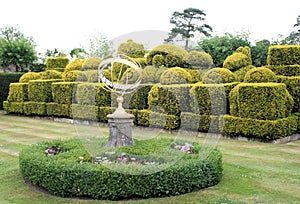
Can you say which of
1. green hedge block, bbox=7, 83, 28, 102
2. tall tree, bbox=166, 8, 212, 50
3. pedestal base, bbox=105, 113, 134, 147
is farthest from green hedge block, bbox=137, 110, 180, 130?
tall tree, bbox=166, 8, 212, 50

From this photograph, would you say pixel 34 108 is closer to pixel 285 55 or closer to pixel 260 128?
pixel 260 128

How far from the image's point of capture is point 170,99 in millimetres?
14422

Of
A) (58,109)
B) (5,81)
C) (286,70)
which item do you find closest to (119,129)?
(286,70)

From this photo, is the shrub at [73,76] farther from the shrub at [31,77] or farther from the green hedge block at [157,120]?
the green hedge block at [157,120]

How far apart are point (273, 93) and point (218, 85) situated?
208 centimetres

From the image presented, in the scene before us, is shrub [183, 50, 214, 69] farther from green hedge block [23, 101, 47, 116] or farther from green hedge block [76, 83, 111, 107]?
green hedge block [23, 101, 47, 116]

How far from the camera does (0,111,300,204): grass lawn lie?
647 centimetres

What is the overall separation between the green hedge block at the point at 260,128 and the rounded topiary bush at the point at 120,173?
187 inches

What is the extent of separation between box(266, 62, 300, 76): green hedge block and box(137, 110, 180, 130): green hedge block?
155 inches

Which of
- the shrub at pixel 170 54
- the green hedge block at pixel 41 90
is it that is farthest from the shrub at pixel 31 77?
the shrub at pixel 170 54

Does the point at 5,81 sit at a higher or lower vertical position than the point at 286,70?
lower

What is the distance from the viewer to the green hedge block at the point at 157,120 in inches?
566

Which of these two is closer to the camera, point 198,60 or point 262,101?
point 262,101

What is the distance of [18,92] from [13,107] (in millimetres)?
1110
